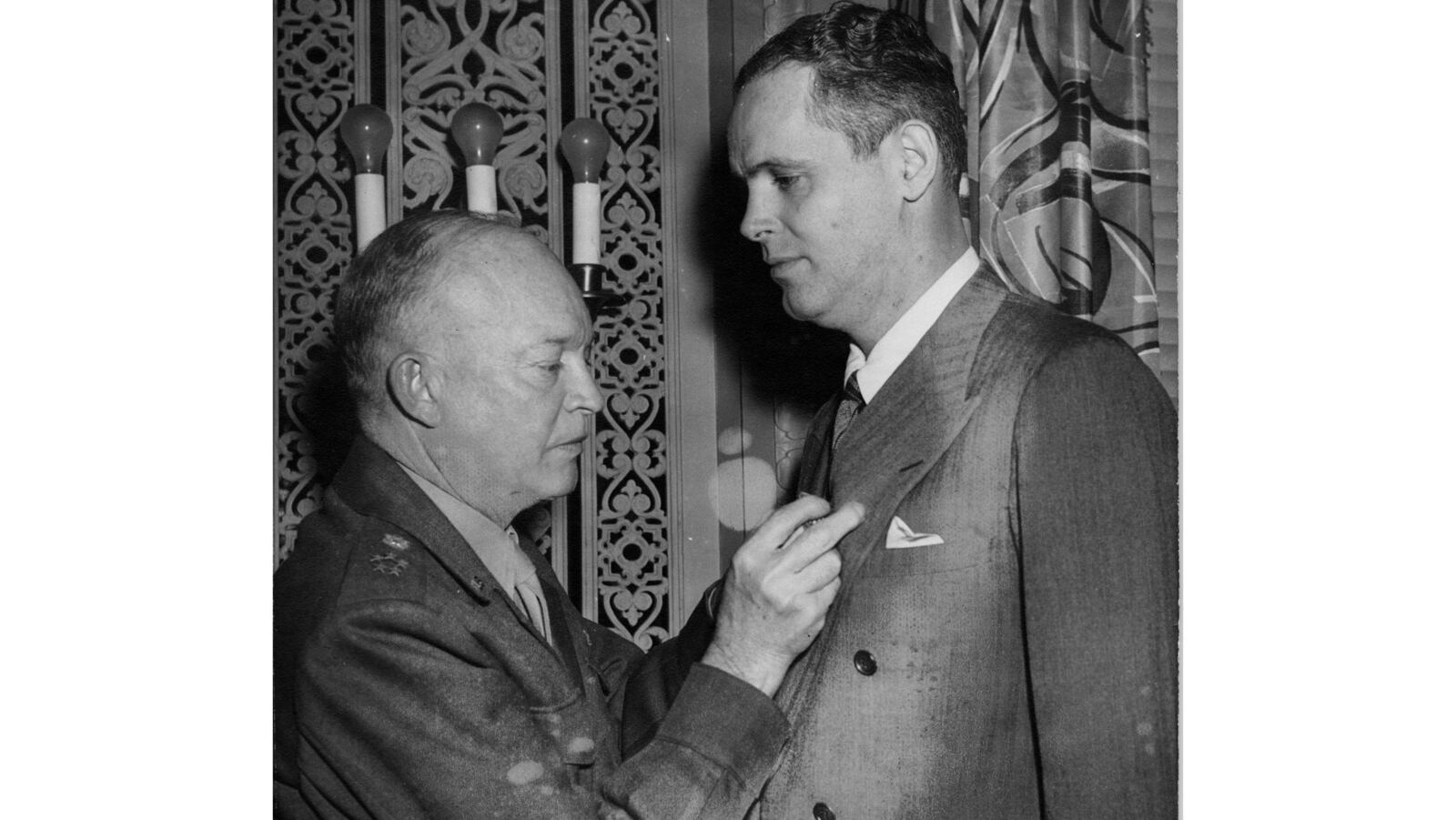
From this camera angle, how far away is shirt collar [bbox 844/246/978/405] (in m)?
1.22

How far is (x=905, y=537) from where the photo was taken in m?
1.15

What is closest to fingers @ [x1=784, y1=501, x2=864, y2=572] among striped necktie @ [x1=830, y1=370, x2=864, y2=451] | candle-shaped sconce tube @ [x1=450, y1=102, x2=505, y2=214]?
striped necktie @ [x1=830, y1=370, x2=864, y2=451]

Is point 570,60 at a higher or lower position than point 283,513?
higher

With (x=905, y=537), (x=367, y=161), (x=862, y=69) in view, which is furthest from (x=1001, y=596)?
(x=367, y=161)

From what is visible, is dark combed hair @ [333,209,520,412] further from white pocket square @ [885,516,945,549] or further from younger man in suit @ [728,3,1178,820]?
white pocket square @ [885,516,945,549]

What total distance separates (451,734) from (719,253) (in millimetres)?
780

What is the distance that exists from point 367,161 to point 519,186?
231mm

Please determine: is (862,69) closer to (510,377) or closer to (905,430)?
(905,430)

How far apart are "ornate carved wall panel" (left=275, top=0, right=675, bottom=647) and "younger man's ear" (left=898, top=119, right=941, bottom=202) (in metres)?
0.51

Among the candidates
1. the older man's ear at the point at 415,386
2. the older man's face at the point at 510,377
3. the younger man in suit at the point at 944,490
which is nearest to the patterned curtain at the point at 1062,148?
the younger man in suit at the point at 944,490
